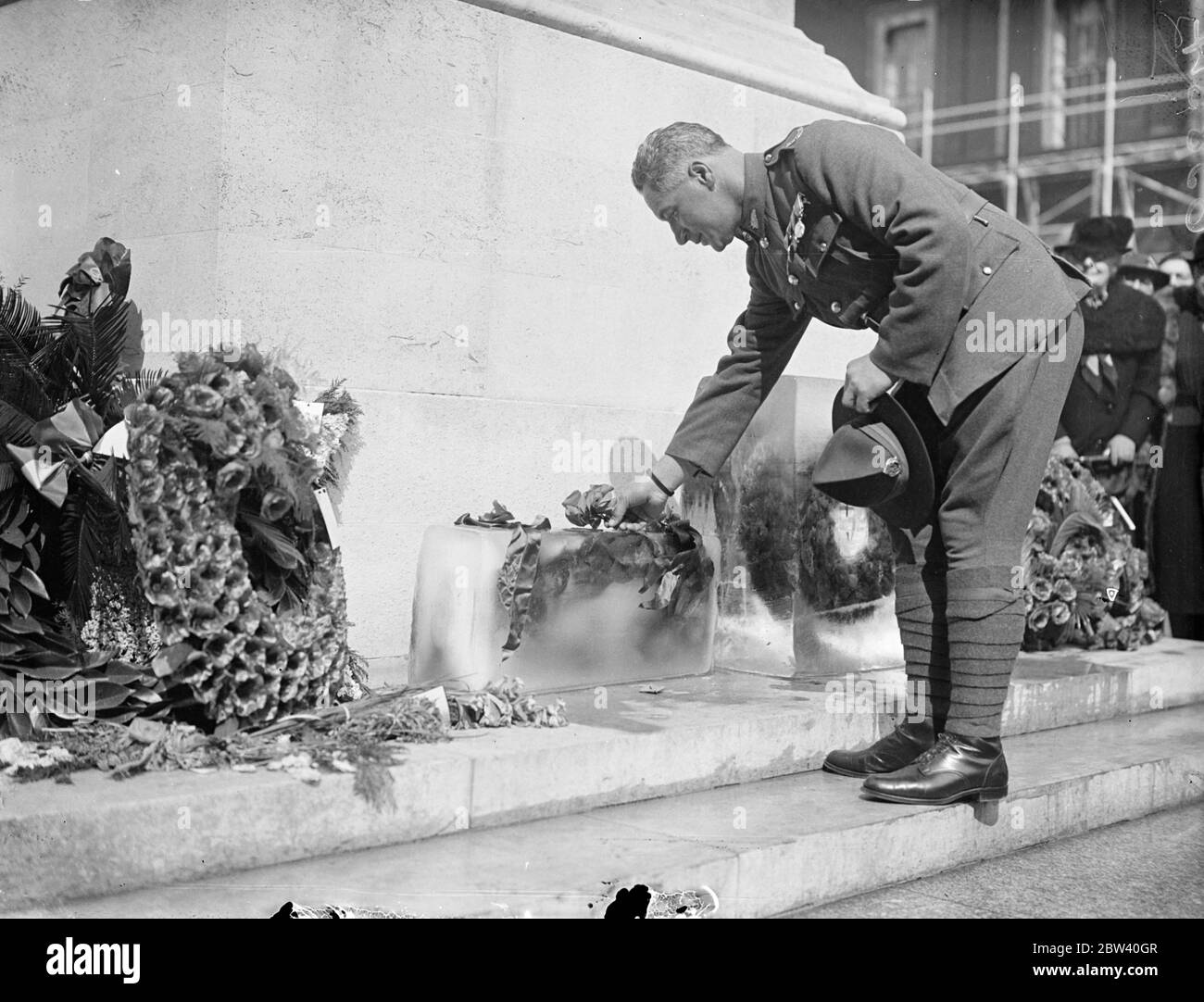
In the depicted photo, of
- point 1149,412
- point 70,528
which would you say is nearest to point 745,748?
point 70,528

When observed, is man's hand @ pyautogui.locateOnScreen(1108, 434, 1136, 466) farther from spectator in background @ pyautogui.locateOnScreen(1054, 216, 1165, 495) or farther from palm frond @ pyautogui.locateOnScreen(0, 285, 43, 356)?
palm frond @ pyautogui.locateOnScreen(0, 285, 43, 356)

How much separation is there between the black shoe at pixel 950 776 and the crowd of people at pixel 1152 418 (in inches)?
137

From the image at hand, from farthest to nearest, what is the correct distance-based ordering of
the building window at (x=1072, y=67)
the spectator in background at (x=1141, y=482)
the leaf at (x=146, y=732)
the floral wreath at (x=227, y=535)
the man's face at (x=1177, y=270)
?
the building window at (x=1072, y=67) < the man's face at (x=1177, y=270) < the spectator in background at (x=1141, y=482) < the floral wreath at (x=227, y=535) < the leaf at (x=146, y=732)

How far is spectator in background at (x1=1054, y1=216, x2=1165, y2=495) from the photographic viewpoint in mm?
6953

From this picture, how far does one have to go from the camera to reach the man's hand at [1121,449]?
22.7 feet

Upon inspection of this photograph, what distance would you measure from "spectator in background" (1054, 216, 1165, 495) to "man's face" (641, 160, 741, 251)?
11.7ft

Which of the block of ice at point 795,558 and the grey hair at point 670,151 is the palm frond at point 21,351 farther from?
the block of ice at point 795,558

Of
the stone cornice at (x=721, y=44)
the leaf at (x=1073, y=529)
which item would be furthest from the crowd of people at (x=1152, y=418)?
the stone cornice at (x=721, y=44)

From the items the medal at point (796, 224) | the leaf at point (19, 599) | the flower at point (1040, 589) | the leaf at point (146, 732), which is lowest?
the leaf at point (146, 732)

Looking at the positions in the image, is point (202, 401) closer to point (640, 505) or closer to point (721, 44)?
point (640, 505)

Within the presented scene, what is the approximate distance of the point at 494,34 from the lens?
5.04 metres
